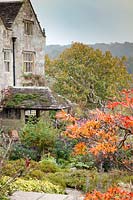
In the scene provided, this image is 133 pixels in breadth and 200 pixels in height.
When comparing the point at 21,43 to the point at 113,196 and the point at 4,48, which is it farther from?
the point at 113,196

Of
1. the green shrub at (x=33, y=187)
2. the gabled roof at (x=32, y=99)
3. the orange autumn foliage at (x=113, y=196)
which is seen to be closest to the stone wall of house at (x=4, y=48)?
the gabled roof at (x=32, y=99)

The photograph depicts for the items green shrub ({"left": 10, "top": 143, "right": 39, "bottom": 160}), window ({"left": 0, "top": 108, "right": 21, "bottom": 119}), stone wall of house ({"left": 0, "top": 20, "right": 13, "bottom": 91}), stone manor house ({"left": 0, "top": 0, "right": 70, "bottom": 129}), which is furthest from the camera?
stone wall of house ({"left": 0, "top": 20, "right": 13, "bottom": 91})

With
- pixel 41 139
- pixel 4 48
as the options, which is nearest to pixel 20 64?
pixel 4 48

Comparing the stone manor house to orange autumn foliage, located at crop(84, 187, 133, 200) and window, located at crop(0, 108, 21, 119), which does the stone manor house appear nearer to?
window, located at crop(0, 108, 21, 119)

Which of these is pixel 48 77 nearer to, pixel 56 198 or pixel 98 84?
pixel 98 84

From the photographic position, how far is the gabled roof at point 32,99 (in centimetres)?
2200

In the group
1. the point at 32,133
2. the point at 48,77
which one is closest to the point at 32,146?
the point at 32,133

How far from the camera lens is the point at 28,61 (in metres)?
26.2

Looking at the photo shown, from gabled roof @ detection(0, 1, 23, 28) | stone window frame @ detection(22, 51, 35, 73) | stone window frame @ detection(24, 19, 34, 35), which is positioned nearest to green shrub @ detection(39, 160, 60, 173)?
gabled roof @ detection(0, 1, 23, 28)

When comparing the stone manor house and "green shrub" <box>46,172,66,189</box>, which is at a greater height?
the stone manor house

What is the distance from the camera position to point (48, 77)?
122 ft

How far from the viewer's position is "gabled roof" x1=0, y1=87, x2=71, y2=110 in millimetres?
22000

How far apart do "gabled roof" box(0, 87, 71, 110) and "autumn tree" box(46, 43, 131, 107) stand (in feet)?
39.0

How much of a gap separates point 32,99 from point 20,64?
10.2 ft
